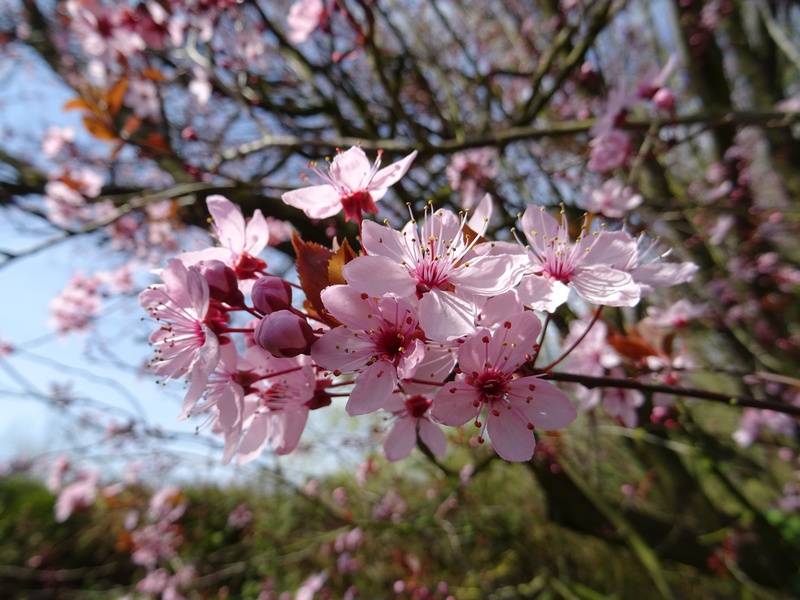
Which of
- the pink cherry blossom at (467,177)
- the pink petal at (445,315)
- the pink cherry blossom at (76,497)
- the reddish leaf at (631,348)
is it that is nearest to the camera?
the pink petal at (445,315)

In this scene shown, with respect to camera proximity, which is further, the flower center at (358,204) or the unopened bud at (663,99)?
the unopened bud at (663,99)

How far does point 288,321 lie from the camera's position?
0.65 m

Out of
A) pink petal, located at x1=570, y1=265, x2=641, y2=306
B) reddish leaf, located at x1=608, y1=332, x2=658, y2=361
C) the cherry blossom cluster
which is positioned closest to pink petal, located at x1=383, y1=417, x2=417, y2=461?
the cherry blossom cluster

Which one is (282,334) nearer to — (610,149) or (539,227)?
(539,227)

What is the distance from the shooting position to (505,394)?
28.7 inches

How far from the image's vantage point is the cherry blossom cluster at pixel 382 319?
66cm

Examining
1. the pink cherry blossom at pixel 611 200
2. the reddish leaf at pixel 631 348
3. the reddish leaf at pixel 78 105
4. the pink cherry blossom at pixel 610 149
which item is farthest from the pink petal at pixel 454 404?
the reddish leaf at pixel 78 105

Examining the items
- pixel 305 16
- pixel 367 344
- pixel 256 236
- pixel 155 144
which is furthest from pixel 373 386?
pixel 305 16

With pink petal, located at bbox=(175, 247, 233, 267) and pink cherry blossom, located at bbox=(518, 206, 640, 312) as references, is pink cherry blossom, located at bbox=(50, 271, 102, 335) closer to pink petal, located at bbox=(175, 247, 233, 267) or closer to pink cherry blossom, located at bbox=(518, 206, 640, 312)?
pink petal, located at bbox=(175, 247, 233, 267)

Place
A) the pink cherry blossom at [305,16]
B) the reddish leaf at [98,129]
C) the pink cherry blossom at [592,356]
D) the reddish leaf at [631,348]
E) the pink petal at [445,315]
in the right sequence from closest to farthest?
the pink petal at [445,315]
the reddish leaf at [631,348]
the pink cherry blossom at [592,356]
the reddish leaf at [98,129]
the pink cherry blossom at [305,16]

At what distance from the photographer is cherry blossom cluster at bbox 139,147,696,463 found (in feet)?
2.16

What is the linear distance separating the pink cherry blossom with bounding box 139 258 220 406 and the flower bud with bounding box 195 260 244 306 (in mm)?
28

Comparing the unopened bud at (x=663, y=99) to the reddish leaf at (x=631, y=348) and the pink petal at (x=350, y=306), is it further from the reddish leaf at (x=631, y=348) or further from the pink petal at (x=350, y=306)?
the pink petal at (x=350, y=306)

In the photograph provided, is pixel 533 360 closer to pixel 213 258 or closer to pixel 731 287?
pixel 213 258
